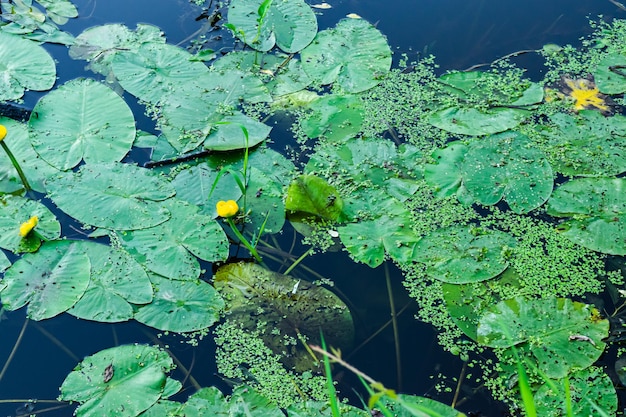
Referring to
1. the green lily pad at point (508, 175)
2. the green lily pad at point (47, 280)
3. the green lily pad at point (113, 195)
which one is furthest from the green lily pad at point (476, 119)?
the green lily pad at point (47, 280)

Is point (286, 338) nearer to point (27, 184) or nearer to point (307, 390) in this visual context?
point (307, 390)

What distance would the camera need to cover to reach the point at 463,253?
7.25 ft

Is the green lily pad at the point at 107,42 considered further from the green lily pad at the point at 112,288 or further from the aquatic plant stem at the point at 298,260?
the aquatic plant stem at the point at 298,260

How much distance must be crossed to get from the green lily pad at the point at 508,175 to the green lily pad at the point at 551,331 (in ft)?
1.52

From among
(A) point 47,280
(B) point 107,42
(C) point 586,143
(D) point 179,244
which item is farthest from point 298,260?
(B) point 107,42

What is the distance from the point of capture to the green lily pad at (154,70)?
278 centimetres

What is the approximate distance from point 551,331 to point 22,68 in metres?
2.63

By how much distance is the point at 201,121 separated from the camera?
261 cm

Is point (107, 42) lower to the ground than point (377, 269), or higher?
higher

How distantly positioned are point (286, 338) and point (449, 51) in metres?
1.84

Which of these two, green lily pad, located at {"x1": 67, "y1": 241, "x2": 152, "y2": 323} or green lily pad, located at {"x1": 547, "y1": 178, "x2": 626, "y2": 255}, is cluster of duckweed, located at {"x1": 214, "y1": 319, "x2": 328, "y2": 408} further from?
green lily pad, located at {"x1": 547, "y1": 178, "x2": 626, "y2": 255}

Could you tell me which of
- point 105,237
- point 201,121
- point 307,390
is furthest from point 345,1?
point 307,390

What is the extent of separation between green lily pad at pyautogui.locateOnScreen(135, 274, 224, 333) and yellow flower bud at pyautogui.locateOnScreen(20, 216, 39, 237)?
1.66 feet

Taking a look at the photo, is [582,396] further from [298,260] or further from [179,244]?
[179,244]
